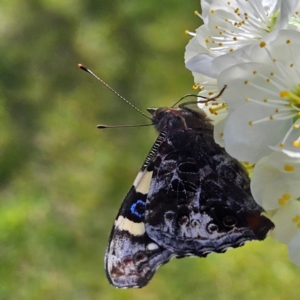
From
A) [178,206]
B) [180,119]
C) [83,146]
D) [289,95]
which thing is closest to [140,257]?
[178,206]

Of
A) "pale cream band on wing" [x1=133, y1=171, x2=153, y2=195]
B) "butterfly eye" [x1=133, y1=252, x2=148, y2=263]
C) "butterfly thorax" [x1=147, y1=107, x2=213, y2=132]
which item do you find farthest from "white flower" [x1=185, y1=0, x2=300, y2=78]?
"butterfly eye" [x1=133, y1=252, x2=148, y2=263]

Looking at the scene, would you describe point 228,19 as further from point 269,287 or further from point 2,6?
point 2,6

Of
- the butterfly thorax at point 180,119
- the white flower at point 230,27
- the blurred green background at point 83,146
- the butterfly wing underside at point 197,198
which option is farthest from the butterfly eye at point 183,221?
the blurred green background at point 83,146

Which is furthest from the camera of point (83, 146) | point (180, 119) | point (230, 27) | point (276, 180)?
point (83, 146)

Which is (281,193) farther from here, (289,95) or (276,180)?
(289,95)

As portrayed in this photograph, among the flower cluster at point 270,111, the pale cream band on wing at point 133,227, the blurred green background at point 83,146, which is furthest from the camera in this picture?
the blurred green background at point 83,146

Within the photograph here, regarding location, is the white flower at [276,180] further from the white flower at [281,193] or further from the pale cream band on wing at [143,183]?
the pale cream band on wing at [143,183]
